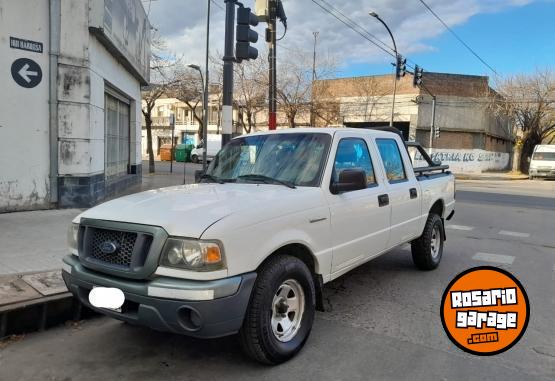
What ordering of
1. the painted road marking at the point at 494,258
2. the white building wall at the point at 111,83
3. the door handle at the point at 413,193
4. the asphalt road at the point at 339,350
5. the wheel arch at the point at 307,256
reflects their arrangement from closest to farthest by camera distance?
the asphalt road at the point at 339,350
the wheel arch at the point at 307,256
the door handle at the point at 413,193
the painted road marking at the point at 494,258
the white building wall at the point at 111,83

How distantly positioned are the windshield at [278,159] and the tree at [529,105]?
3673 cm

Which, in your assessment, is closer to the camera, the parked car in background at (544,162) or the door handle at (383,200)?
the door handle at (383,200)

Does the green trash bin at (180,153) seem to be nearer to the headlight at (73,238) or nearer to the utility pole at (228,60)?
the utility pole at (228,60)

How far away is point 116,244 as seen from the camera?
332 centimetres

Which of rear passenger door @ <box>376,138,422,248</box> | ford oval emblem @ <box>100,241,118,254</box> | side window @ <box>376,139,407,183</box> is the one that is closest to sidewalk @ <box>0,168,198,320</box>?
ford oval emblem @ <box>100,241,118,254</box>

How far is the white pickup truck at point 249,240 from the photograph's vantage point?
3.07 metres

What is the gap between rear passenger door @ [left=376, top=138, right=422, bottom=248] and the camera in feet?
17.1

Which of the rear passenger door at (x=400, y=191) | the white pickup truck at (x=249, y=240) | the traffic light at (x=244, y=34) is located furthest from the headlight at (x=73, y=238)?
the traffic light at (x=244, y=34)

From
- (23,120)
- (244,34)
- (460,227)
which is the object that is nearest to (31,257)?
(23,120)

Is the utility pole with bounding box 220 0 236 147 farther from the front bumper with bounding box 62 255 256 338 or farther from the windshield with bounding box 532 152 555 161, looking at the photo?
the windshield with bounding box 532 152 555 161

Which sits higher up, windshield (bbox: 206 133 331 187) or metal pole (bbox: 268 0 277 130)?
metal pole (bbox: 268 0 277 130)

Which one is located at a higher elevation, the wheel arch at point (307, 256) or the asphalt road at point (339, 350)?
the wheel arch at point (307, 256)

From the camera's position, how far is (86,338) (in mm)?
4082

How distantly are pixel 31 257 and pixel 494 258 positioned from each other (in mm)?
6561
